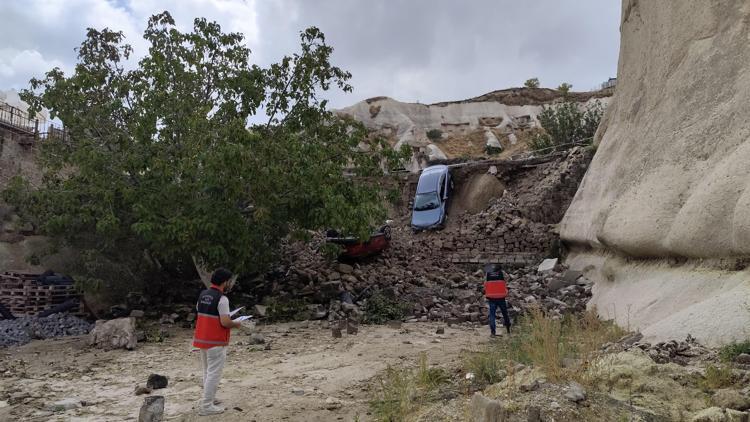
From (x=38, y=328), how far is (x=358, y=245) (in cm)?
726

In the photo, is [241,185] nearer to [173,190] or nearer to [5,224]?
[173,190]

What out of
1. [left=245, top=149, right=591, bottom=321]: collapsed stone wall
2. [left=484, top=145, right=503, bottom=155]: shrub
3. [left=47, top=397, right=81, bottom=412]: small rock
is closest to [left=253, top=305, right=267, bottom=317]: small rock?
[left=245, top=149, right=591, bottom=321]: collapsed stone wall

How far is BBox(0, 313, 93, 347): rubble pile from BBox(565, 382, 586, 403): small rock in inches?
348

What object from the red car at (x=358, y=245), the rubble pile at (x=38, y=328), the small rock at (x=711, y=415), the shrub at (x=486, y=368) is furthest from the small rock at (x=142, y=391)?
the red car at (x=358, y=245)

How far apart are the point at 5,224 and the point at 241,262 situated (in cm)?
A: 783

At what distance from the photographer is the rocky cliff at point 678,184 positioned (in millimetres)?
6316

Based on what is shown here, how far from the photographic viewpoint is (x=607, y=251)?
10.7m

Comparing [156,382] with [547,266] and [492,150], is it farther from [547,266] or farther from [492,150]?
[492,150]

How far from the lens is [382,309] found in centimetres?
1096

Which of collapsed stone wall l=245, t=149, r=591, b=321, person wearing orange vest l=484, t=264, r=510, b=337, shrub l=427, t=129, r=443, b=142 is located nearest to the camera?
person wearing orange vest l=484, t=264, r=510, b=337

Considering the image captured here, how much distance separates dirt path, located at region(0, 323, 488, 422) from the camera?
5.07m

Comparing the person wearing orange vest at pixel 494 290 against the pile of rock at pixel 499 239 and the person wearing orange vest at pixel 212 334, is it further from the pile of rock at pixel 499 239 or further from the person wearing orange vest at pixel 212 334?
the pile of rock at pixel 499 239

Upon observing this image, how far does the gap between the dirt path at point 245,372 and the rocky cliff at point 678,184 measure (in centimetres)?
281

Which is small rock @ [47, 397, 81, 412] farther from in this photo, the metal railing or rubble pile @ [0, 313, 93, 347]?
the metal railing
